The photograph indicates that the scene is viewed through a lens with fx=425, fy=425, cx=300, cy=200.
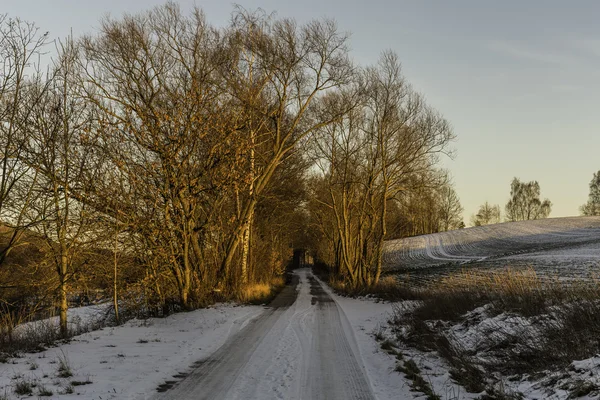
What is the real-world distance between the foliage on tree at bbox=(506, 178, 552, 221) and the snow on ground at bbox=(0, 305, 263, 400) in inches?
4227

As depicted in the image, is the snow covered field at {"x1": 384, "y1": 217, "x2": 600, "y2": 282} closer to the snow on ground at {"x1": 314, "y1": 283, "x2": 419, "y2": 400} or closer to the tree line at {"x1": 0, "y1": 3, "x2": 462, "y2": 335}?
A: the tree line at {"x1": 0, "y1": 3, "x2": 462, "y2": 335}

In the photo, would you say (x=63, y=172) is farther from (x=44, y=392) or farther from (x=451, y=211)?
(x=451, y=211)

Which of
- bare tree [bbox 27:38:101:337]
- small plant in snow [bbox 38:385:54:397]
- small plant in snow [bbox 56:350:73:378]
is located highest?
bare tree [bbox 27:38:101:337]

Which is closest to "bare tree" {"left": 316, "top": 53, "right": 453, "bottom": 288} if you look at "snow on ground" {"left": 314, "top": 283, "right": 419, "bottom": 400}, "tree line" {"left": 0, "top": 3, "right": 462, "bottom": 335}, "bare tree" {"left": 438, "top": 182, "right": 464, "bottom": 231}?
"tree line" {"left": 0, "top": 3, "right": 462, "bottom": 335}

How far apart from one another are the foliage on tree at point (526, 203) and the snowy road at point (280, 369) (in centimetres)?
10668

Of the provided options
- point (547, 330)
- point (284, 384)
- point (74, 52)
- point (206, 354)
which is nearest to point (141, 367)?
point (206, 354)

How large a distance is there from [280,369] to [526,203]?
112 m

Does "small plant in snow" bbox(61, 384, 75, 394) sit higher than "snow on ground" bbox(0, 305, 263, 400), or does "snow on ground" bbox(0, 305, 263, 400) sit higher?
"small plant in snow" bbox(61, 384, 75, 394)

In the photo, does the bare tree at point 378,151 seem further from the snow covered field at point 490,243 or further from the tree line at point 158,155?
the snow covered field at point 490,243

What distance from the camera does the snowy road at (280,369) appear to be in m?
5.86

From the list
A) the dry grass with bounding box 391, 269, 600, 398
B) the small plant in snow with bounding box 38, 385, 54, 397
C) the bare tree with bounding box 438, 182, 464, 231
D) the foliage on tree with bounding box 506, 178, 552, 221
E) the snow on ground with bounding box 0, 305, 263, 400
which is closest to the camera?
the small plant in snow with bounding box 38, 385, 54, 397

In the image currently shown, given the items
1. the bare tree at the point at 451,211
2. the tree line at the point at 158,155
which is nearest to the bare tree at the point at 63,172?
the tree line at the point at 158,155

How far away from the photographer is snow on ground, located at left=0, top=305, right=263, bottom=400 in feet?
19.1

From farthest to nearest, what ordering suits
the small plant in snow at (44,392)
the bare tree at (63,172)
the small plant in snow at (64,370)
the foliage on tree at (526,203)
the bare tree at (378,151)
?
the foliage on tree at (526,203) → the bare tree at (378,151) → the bare tree at (63,172) → the small plant in snow at (64,370) → the small plant in snow at (44,392)
